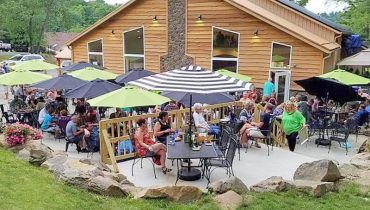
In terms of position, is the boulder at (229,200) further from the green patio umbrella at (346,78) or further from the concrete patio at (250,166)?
the green patio umbrella at (346,78)

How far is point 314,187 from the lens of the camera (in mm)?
5988

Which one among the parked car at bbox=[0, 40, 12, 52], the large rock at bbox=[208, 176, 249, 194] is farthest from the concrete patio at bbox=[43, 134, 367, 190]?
the parked car at bbox=[0, 40, 12, 52]

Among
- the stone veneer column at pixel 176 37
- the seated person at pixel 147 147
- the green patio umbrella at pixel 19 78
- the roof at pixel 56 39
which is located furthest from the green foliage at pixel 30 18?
the seated person at pixel 147 147

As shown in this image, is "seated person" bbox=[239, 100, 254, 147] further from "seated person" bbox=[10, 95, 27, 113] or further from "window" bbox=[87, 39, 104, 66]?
"window" bbox=[87, 39, 104, 66]

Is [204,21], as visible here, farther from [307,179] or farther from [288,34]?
[307,179]

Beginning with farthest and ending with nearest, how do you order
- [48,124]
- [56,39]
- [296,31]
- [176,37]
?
[56,39]
[176,37]
[296,31]
[48,124]

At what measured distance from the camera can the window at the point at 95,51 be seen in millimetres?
20781

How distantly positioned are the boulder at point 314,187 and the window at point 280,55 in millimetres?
10145

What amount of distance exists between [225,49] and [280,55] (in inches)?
106

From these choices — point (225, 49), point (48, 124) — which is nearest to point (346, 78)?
point (225, 49)

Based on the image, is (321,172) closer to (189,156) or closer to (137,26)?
(189,156)

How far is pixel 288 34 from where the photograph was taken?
15289 mm

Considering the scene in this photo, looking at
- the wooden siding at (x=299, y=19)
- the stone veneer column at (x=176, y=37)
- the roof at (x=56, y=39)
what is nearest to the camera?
the wooden siding at (x=299, y=19)

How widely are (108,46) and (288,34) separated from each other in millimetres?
9945
